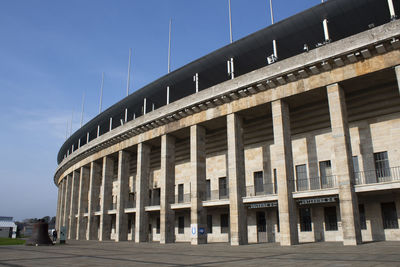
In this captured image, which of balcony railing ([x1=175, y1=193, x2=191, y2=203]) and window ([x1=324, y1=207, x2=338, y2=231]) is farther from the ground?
balcony railing ([x1=175, y1=193, x2=191, y2=203])

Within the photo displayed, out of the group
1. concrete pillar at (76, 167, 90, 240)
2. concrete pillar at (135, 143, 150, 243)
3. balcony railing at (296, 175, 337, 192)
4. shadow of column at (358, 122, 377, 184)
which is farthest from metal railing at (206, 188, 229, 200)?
concrete pillar at (76, 167, 90, 240)

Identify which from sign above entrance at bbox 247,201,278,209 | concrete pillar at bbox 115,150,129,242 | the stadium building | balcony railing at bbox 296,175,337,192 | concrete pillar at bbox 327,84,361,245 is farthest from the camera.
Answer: concrete pillar at bbox 115,150,129,242

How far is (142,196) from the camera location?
30.8m

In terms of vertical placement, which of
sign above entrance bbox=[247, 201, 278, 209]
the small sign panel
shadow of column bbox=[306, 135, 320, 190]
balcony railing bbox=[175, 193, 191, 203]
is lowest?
the small sign panel

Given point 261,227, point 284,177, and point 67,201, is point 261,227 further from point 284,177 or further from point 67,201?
point 67,201

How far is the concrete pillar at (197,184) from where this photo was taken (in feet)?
81.5

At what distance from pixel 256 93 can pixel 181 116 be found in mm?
7182

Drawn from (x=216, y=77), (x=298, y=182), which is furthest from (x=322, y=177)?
(x=216, y=77)

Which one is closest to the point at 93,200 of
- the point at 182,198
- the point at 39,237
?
the point at 182,198

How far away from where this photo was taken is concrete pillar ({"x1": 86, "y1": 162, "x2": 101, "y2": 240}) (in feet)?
125

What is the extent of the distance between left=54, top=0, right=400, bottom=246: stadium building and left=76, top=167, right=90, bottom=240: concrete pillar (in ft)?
34.3

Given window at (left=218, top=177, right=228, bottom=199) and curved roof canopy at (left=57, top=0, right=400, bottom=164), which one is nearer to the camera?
curved roof canopy at (left=57, top=0, right=400, bottom=164)

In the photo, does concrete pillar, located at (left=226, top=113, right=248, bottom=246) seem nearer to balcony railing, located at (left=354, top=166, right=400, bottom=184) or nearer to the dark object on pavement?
balcony railing, located at (left=354, top=166, right=400, bottom=184)

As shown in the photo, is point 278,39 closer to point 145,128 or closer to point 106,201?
point 145,128
